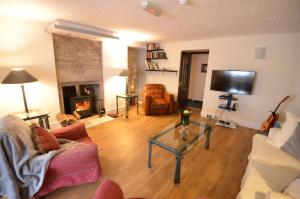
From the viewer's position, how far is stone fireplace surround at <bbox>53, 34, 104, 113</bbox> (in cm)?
326

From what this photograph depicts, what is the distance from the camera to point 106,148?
2.61 meters

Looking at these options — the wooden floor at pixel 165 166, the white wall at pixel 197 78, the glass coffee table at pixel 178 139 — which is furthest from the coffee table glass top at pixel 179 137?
the white wall at pixel 197 78

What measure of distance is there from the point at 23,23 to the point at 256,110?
534cm

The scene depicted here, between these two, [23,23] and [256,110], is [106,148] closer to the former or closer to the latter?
[23,23]

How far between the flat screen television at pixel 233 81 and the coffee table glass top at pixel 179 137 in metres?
1.59

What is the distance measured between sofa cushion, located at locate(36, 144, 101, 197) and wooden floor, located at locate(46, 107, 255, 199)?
1.14 feet

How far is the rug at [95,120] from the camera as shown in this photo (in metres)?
3.60

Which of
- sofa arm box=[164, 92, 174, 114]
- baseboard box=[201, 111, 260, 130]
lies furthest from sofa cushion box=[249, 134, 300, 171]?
sofa arm box=[164, 92, 174, 114]

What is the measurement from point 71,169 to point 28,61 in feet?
8.22

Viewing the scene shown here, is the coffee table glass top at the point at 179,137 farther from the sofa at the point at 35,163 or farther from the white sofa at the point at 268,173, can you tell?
the sofa at the point at 35,163

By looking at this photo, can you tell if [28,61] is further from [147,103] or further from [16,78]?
[147,103]

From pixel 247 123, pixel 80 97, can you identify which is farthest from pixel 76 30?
pixel 247 123

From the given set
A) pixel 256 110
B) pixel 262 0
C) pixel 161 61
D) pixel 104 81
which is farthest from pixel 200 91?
pixel 262 0

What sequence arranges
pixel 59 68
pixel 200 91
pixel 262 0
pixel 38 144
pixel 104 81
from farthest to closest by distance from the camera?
pixel 200 91
pixel 104 81
pixel 59 68
pixel 262 0
pixel 38 144
